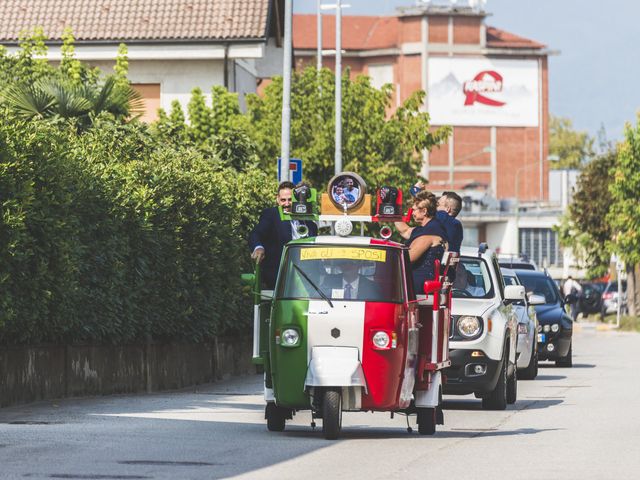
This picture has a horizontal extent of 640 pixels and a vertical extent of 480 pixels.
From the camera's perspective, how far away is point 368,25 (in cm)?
14762

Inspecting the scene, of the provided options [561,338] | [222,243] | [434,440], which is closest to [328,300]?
[434,440]

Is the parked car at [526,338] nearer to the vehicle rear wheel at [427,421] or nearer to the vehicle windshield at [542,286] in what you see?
the vehicle windshield at [542,286]

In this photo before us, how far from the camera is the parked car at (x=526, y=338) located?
23406 millimetres

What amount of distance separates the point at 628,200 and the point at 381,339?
5010 centimetres

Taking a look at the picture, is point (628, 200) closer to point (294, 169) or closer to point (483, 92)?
point (294, 169)

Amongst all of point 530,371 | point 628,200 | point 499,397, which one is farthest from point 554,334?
point 628,200

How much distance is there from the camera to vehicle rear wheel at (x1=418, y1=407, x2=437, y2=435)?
1454 cm

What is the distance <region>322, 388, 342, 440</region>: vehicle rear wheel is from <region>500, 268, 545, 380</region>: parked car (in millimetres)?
9629

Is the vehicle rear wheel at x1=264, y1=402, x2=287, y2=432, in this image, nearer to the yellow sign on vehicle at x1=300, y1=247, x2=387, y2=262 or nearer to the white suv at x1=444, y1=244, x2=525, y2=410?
the yellow sign on vehicle at x1=300, y1=247, x2=387, y2=262

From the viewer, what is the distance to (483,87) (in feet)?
458

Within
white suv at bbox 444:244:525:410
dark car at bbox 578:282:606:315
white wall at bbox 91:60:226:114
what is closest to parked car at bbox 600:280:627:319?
dark car at bbox 578:282:606:315

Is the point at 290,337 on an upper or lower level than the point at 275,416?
upper

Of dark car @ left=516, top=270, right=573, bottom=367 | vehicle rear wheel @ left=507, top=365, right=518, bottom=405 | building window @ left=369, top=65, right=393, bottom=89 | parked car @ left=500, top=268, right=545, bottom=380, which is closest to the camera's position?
vehicle rear wheel @ left=507, top=365, right=518, bottom=405

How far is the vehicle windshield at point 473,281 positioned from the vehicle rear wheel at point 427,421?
176 inches
